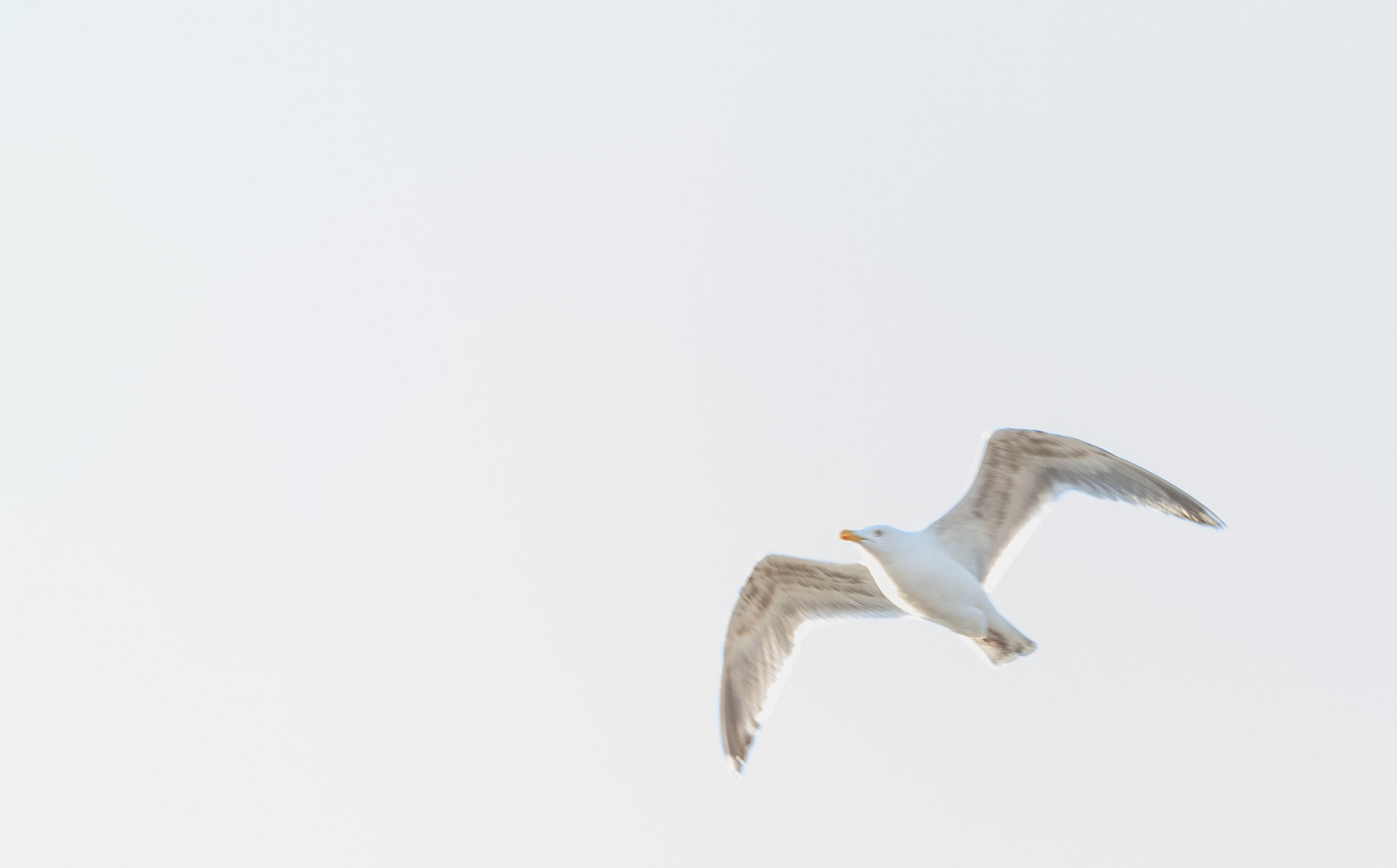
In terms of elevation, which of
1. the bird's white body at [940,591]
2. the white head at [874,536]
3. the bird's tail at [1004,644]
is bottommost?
the bird's tail at [1004,644]

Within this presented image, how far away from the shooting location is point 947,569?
9.21 metres

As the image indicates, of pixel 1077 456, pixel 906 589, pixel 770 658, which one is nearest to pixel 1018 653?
pixel 906 589

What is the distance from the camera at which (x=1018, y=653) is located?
9234mm

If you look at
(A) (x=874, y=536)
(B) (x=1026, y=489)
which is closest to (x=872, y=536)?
(A) (x=874, y=536)

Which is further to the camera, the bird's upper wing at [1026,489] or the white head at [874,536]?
the white head at [874,536]

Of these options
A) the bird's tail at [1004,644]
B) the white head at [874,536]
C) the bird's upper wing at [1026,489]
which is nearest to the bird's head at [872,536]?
the white head at [874,536]

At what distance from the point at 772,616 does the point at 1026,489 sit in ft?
7.69

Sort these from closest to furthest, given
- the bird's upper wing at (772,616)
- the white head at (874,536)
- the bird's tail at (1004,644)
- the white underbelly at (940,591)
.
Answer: the white underbelly at (940,591) → the bird's tail at (1004,644) → the white head at (874,536) → the bird's upper wing at (772,616)

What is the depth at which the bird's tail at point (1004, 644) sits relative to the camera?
9211 mm

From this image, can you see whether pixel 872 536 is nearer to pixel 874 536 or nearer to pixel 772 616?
pixel 874 536

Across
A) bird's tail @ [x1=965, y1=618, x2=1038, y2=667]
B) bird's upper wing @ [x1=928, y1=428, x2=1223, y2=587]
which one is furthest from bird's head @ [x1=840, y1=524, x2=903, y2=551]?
bird's tail @ [x1=965, y1=618, x2=1038, y2=667]

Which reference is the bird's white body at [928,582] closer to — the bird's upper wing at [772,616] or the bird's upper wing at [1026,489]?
the bird's upper wing at [1026,489]

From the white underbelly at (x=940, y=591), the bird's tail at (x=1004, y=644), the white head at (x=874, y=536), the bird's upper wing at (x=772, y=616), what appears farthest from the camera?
the bird's upper wing at (x=772, y=616)

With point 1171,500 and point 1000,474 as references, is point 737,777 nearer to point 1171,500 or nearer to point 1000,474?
point 1000,474
